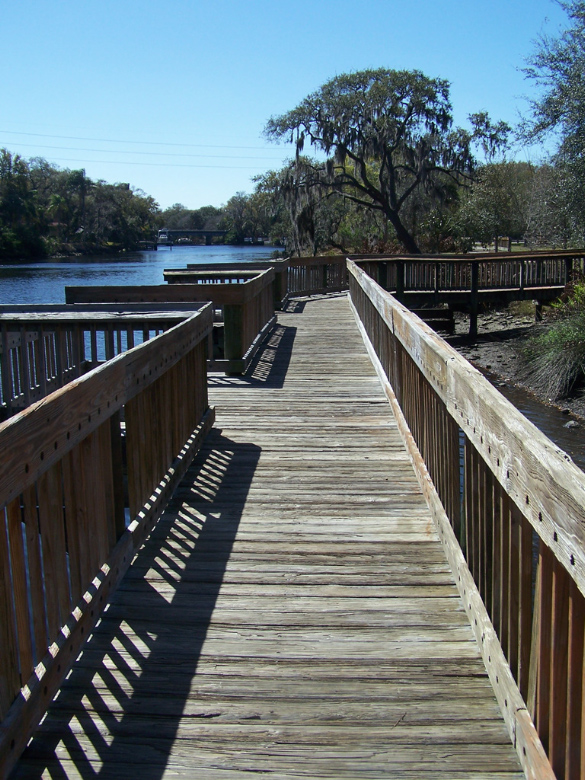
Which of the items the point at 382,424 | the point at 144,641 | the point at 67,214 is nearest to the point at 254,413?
the point at 382,424

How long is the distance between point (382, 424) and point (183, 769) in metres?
4.90

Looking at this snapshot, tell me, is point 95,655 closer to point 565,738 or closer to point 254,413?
point 565,738

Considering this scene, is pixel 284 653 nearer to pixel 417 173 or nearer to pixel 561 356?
pixel 561 356

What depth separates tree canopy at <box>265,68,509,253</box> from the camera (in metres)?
34.1

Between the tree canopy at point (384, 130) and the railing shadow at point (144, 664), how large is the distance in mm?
31224

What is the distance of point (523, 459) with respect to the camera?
2232 mm

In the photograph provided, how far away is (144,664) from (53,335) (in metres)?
5.67

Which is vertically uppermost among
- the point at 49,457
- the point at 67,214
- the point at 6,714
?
the point at 67,214

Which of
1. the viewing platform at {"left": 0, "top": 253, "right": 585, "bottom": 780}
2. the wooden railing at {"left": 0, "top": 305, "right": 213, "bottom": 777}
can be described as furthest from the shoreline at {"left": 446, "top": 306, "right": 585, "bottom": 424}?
the wooden railing at {"left": 0, "top": 305, "right": 213, "bottom": 777}

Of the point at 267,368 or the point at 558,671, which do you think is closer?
the point at 558,671

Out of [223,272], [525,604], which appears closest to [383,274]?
[223,272]

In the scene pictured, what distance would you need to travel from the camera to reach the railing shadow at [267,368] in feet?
30.3

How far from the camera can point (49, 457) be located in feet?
8.78

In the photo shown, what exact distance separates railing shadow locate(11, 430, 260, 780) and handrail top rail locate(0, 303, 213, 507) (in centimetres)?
82
